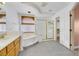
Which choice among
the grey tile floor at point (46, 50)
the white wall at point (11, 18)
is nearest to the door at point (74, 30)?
the grey tile floor at point (46, 50)

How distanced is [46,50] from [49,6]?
871 mm

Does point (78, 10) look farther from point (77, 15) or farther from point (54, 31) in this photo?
point (54, 31)

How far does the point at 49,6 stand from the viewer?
2.60 meters

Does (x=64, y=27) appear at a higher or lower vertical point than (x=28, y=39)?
higher

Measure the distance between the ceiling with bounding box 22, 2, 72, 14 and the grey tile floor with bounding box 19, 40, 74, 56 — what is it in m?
0.64

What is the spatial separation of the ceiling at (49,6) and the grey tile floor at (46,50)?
2.09 ft

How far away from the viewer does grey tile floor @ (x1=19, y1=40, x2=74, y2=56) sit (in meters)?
2.58

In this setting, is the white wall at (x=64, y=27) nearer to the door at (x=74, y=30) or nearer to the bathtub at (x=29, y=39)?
the door at (x=74, y=30)

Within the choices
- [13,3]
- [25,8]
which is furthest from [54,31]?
[13,3]

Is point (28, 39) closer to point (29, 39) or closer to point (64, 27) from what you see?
point (29, 39)

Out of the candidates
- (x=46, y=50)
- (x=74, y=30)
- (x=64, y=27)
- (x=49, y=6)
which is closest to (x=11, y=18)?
(x=49, y=6)

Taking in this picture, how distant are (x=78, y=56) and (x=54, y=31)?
68cm

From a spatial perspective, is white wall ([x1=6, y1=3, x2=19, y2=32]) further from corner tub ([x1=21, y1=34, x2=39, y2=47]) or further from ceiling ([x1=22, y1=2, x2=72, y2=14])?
ceiling ([x1=22, y1=2, x2=72, y2=14])

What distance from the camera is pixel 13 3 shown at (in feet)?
8.20
